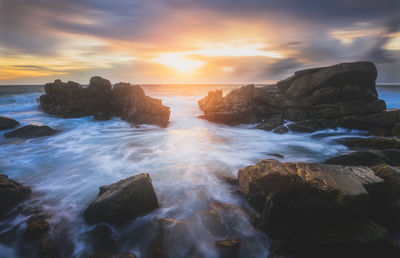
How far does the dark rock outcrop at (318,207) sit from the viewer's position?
313 centimetres

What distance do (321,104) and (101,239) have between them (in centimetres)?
1529

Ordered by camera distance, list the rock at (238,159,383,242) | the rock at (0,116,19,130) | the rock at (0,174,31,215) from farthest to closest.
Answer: the rock at (0,116,19,130), the rock at (0,174,31,215), the rock at (238,159,383,242)

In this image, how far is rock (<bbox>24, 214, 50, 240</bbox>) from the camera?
370 cm

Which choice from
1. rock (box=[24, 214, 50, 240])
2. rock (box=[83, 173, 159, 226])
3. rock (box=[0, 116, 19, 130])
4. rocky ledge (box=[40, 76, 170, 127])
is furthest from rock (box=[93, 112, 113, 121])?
rock (box=[83, 173, 159, 226])

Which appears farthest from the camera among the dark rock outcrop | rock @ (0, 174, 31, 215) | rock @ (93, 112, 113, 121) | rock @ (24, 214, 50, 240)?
rock @ (93, 112, 113, 121)

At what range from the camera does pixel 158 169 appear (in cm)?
716

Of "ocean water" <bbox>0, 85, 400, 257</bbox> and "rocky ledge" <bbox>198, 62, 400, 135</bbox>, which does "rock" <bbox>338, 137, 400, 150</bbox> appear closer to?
"ocean water" <bbox>0, 85, 400, 257</bbox>

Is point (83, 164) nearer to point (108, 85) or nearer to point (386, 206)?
point (386, 206)

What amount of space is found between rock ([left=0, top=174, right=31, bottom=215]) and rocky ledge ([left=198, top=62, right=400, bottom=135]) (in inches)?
503

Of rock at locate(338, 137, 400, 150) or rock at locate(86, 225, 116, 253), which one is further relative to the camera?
rock at locate(338, 137, 400, 150)

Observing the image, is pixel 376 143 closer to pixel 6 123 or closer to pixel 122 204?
pixel 122 204

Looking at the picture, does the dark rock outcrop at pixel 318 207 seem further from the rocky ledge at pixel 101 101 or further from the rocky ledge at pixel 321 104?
the rocky ledge at pixel 101 101

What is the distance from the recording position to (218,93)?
70.1 feet

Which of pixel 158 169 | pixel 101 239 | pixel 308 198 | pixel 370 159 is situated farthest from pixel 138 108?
pixel 370 159
